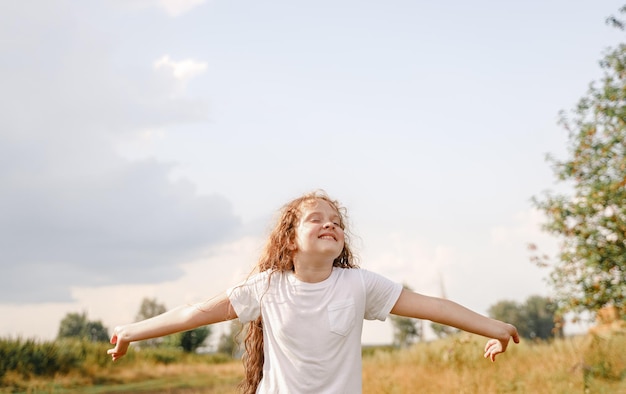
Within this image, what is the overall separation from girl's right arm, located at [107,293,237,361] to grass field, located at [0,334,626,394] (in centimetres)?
419

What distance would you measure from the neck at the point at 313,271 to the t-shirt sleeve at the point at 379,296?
20 cm

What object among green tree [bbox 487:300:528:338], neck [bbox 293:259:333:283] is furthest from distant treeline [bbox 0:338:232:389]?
green tree [bbox 487:300:528:338]

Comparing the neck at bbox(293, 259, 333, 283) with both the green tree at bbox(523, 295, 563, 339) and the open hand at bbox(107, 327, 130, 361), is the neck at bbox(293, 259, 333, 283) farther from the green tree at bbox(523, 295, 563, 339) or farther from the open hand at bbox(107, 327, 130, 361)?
the green tree at bbox(523, 295, 563, 339)

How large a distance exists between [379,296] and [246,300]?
69 centimetres

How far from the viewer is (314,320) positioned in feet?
10.9

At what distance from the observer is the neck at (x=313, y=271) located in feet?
11.3

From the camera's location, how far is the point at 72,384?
11.0m

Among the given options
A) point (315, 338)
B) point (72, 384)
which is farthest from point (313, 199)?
point (72, 384)

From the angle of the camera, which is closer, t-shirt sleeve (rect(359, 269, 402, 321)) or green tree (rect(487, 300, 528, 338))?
t-shirt sleeve (rect(359, 269, 402, 321))

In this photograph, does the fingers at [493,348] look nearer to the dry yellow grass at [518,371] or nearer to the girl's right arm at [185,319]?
the girl's right arm at [185,319]

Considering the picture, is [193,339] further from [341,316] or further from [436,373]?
[341,316]

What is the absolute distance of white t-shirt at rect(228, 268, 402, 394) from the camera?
3268 millimetres

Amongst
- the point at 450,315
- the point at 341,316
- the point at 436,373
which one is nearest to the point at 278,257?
the point at 341,316

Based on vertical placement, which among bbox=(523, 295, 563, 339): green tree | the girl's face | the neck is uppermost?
bbox=(523, 295, 563, 339): green tree
